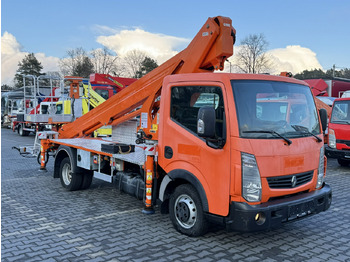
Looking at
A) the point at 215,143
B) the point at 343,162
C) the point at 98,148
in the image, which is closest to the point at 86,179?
the point at 98,148

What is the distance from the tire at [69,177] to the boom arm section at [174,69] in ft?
3.83

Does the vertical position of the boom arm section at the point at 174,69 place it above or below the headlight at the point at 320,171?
above

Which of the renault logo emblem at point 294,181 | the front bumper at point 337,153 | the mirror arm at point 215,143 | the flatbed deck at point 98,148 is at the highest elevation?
the mirror arm at point 215,143

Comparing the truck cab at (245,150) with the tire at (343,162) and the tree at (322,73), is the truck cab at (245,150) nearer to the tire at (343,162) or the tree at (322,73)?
the tire at (343,162)

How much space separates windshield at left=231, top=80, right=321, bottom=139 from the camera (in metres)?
4.16

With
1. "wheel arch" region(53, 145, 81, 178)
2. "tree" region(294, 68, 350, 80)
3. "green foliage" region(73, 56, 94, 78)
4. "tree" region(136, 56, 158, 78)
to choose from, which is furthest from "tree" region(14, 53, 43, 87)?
"wheel arch" region(53, 145, 81, 178)

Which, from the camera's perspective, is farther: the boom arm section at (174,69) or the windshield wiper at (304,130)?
the boom arm section at (174,69)

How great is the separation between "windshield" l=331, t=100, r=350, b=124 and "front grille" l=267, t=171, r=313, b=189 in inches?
239

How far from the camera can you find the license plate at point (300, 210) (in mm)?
4203

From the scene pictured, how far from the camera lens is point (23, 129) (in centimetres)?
2266

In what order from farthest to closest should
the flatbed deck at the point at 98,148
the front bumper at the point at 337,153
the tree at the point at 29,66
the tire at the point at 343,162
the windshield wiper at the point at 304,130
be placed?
the tree at the point at 29,66 < the tire at the point at 343,162 < the front bumper at the point at 337,153 < the flatbed deck at the point at 98,148 < the windshield wiper at the point at 304,130

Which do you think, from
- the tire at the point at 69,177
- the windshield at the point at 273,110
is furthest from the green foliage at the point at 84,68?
the windshield at the point at 273,110

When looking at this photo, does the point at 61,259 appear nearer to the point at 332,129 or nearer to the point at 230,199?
the point at 230,199

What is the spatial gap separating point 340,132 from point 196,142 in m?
6.72
